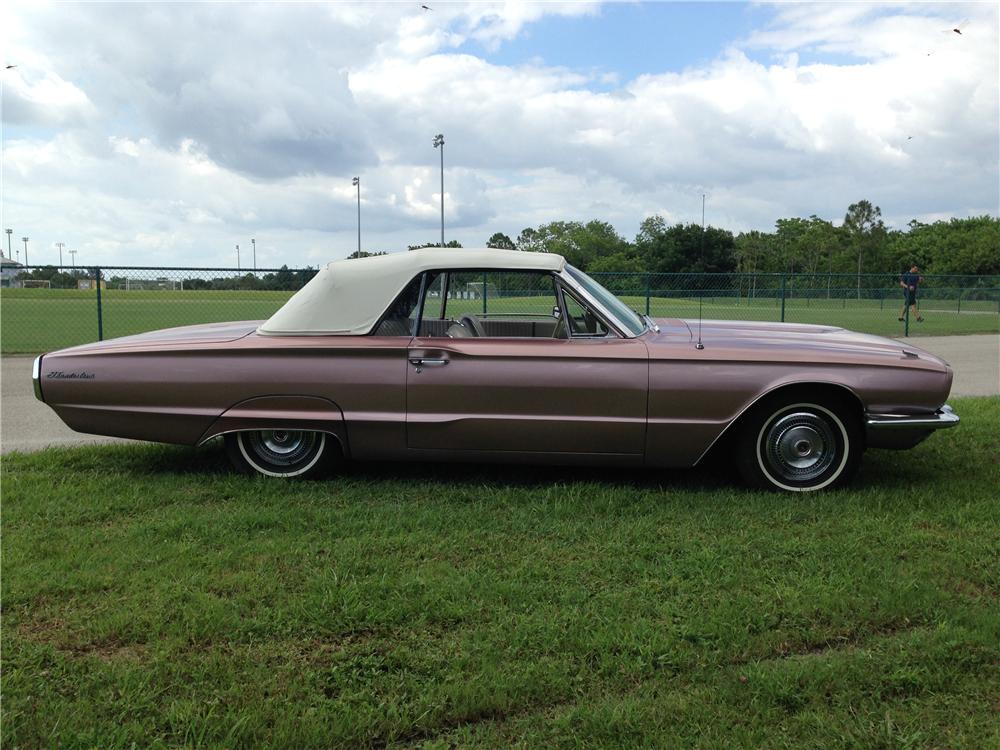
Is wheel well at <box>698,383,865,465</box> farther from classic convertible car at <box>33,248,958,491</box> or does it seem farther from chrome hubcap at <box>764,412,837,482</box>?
chrome hubcap at <box>764,412,837,482</box>

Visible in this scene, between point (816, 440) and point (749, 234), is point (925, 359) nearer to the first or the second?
point (816, 440)

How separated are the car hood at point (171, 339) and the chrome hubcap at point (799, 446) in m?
3.31

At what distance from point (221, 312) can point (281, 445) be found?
14421mm

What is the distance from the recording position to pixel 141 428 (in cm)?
464

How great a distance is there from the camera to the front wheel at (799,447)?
14.6ft

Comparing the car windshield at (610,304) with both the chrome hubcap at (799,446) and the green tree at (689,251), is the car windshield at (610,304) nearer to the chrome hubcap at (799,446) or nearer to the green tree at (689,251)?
the chrome hubcap at (799,446)

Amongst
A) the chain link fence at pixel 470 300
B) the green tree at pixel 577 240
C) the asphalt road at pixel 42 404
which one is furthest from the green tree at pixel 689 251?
the asphalt road at pixel 42 404

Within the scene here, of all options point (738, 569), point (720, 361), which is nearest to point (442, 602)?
point (738, 569)

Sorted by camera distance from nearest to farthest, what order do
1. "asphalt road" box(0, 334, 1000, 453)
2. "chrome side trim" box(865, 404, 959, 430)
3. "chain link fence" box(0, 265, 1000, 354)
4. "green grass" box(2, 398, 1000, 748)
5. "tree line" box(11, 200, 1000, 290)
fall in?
"green grass" box(2, 398, 1000, 748)
"chrome side trim" box(865, 404, 959, 430)
"asphalt road" box(0, 334, 1000, 453)
"chain link fence" box(0, 265, 1000, 354)
"tree line" box(11, 200, 1000, 290)

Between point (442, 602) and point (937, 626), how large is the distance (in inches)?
74.9

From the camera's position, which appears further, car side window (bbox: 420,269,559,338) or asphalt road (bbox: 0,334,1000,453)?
→ asphalt road (bbox: 0,334,1000,453)

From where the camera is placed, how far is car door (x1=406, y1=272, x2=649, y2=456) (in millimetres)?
4320

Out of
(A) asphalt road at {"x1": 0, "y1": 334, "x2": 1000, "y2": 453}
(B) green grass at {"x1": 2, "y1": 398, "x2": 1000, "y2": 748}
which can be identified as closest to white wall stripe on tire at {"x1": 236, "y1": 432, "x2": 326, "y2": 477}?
(B) green grass at {"x1": 2, "y1": 398, "x2": 1000, "y2": 748}

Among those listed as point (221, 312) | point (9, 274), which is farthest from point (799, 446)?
point (221, 312)
